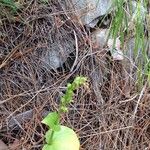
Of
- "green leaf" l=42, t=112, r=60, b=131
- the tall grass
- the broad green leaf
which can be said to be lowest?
the broad green leaf

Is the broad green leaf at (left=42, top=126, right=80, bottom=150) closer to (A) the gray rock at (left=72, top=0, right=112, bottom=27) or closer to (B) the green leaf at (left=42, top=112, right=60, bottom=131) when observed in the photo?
(B) the green leaf at (left=42, top=112, right=60, bottom=131)

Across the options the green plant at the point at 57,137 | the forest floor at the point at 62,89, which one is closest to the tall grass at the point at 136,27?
the forest floor at the point at 62,89

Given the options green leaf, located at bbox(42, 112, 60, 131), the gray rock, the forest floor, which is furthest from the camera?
the gray rock

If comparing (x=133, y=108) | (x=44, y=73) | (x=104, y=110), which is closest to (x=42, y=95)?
(x=44, y=73)

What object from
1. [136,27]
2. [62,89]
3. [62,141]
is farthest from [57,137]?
[136,27]

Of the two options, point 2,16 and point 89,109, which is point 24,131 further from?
point 2,16

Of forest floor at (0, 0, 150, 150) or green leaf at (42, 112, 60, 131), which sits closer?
green leaf at (42, 112, 60, 131)

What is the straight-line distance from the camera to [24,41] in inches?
64.6

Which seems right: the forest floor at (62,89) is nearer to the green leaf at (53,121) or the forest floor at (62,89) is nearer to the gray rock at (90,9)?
the gray rock at (90,9)

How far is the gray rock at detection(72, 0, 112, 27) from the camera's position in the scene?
173 centimetres

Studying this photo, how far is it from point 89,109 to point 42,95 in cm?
20

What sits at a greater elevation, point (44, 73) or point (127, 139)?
point (44, 73)

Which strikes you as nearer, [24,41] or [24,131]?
[24,131]

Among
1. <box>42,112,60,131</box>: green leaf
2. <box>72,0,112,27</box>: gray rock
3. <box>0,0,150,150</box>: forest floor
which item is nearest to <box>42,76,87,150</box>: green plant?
<box>42,112,60,131</box>: green leaf
